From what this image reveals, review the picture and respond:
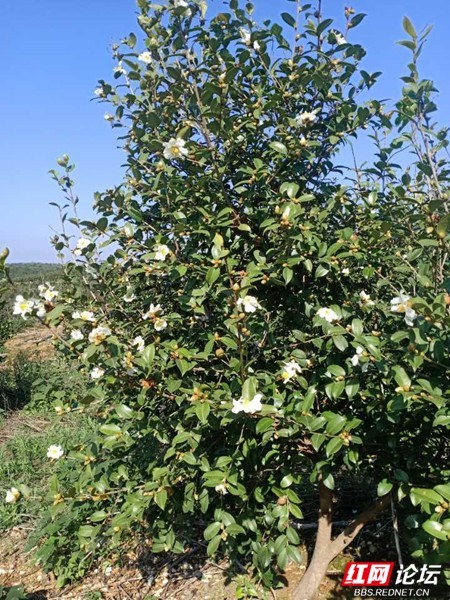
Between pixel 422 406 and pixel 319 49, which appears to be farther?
pixel 319 49

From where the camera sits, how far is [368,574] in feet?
6.88

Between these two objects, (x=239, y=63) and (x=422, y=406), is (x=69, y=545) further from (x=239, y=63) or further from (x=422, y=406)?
(x=239, y=63)

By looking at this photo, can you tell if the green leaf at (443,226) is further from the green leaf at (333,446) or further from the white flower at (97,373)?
the white flower at (97,373)

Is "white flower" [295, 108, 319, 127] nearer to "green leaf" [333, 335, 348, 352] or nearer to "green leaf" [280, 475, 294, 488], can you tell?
"green leaf" [333, 335, 348, 352]

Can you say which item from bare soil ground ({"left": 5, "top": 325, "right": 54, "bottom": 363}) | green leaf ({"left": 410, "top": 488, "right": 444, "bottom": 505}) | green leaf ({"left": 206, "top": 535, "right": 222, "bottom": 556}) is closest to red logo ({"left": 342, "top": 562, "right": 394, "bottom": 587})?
green leaf ({"left": 206, "top": 535, "right": 222, "bottom": 556})

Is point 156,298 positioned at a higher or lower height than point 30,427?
higher

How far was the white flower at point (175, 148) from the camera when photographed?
65.8 inches

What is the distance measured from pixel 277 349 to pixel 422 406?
0.61 meters

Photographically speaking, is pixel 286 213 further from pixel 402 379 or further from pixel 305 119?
pixel 402 379

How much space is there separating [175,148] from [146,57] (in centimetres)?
48

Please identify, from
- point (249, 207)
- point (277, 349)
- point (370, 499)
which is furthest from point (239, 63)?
point (370, 499)

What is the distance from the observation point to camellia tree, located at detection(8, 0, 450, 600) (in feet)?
5.09

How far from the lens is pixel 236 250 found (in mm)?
1883

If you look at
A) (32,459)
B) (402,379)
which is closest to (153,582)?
(402,379)
